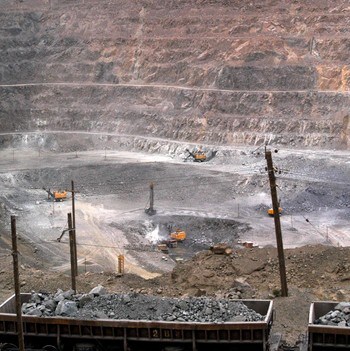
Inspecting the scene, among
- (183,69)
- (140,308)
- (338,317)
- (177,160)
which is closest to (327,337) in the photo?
(338,317)

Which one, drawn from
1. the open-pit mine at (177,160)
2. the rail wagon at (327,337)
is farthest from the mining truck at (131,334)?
the rail wagon at (327,337)

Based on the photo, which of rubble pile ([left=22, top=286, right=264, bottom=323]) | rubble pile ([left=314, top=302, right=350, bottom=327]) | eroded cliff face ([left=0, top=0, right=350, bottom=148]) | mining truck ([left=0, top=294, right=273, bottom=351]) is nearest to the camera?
rubble pile ([left=314, top=302, right=350, bottom=327])

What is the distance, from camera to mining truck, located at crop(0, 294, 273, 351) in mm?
15930

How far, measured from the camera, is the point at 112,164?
184ft

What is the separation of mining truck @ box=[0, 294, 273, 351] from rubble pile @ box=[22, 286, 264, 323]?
272 millimetres

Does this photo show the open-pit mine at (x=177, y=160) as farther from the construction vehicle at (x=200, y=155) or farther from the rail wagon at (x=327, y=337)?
the construction vehicle at (x=200, y=155)

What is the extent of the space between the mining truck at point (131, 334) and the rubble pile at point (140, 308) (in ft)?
0.89

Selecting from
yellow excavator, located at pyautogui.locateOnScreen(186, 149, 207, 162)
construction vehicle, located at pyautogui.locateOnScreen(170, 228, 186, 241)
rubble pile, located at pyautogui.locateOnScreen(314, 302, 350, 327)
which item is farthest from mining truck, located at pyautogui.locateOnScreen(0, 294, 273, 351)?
yellow excavator, located at pyautogui.locateOnScreen(186, 149, 207, 162)

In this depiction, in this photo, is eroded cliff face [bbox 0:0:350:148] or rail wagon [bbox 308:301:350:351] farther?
eroded cliff face [bbox 0:0:350:148]

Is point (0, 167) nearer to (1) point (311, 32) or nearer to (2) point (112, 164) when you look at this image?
(2) point (112, 164)

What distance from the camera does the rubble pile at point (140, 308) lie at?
16.4 meters

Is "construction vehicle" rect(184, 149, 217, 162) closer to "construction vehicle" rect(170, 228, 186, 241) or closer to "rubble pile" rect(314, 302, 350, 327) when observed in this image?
"construction vehicle" rect(170, 228, 186, 241)

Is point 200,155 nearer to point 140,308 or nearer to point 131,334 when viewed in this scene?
point 140,308

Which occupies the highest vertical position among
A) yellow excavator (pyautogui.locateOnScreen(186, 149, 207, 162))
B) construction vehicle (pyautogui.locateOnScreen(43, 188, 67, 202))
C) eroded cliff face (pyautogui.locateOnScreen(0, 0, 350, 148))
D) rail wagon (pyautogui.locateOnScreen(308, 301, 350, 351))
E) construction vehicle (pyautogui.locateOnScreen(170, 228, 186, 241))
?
eroded cliff face (pyautogui.locateOnScreen(0, 0, 350, 148))
